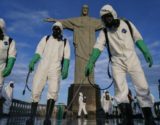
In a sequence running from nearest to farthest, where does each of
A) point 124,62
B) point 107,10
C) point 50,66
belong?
point 124,62 < point 107,10 < point 50,66

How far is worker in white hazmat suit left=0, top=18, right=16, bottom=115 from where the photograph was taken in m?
6.90

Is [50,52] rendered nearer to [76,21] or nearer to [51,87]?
[51,87]

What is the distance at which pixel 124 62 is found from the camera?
18.4 feet

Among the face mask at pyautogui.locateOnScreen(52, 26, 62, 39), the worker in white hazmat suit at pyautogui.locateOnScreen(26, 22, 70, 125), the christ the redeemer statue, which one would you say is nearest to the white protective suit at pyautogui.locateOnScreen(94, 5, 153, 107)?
the worker in white hazmat suit at pyautogui.locateOnScreen(26, 22, 70, 125)

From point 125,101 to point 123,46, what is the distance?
1000 mm

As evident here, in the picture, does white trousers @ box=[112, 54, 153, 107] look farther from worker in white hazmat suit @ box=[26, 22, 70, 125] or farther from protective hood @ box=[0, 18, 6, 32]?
protective hood @ box=[0, 18, 6, 32]

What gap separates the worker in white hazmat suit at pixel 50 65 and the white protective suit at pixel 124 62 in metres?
1.26

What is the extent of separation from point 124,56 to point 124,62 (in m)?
0.11

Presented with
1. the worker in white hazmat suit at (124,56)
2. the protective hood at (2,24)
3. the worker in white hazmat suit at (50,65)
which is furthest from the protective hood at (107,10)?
the protective hood at (2,24)

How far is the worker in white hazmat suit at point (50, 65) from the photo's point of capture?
671 centimetres

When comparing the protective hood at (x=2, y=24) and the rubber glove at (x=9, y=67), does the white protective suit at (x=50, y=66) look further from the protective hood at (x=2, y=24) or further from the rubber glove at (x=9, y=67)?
the protective hood at (x=2, y=24)

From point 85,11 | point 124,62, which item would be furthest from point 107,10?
point 85,11

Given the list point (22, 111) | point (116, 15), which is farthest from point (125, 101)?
point (22, 111)

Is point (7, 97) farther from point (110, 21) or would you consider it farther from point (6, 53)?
point (110, 21)
